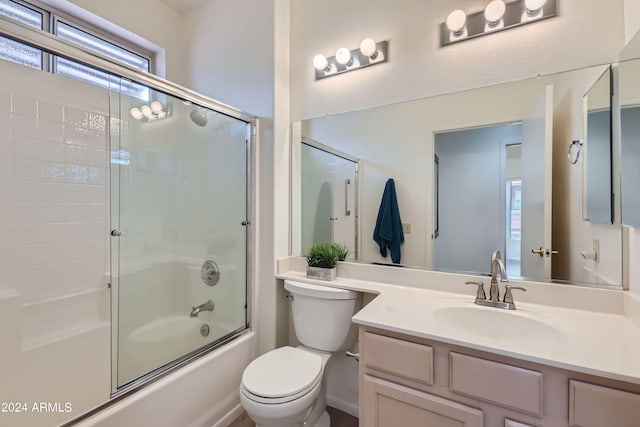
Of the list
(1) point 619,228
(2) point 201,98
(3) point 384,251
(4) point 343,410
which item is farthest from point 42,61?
(1) point 619,228

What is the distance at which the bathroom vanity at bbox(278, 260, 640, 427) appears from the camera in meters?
0.81

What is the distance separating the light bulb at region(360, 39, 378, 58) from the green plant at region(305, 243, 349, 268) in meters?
1.15

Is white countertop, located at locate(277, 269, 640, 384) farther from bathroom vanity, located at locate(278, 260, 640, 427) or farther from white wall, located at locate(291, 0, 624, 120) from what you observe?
white wall, located at locate(291, 0, 624, 120)

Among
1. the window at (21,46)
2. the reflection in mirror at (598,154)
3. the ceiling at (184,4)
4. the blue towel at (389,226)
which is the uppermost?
the ceiling at (184,4)

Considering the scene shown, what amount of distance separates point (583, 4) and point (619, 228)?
956 millimetres

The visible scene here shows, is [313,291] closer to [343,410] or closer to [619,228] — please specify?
[343,410]

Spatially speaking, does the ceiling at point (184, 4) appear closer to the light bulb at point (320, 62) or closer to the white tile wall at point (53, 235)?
the white tile wall at point (53, 235)

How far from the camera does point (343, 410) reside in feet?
5.81

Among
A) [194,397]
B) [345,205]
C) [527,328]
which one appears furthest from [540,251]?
[194,397]

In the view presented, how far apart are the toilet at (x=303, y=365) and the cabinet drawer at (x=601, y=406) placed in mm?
930

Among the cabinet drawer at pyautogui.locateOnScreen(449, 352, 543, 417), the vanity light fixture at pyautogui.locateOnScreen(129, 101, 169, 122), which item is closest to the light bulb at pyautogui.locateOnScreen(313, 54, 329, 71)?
the vanity light fixture at pyautogui.locateOnScreen(129, 101, 169, 122)

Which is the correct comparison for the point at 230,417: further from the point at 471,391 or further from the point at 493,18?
the point at 493,18

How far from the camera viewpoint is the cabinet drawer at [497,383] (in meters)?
0.87

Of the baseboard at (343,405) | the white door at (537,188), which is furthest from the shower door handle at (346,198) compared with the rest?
the baseboard at (343,405)
